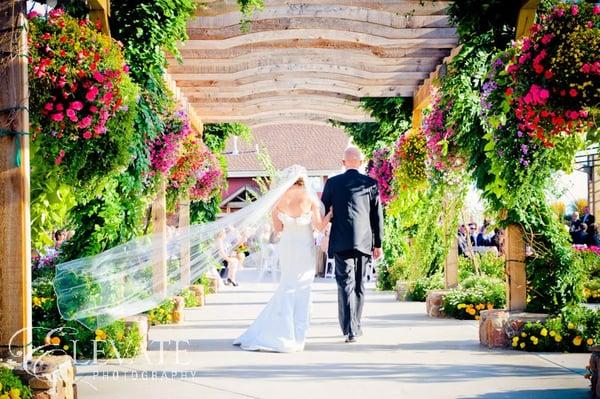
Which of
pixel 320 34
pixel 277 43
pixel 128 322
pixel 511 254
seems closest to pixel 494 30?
pixel 511 254

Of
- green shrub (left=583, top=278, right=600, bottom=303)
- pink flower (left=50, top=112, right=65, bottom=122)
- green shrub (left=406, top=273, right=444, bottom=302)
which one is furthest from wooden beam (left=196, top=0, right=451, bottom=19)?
green shrub (left=583, top=278, right=600, bottom=303)

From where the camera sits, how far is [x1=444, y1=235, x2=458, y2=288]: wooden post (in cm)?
1139

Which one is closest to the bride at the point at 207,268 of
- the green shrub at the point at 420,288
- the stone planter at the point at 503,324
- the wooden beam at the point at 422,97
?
the stone planter at the point at 503,324

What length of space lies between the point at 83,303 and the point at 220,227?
2.27 meters

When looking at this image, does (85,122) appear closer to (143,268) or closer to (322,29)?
(143,268)

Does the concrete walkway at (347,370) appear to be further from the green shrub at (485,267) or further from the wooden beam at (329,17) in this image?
the green shrub at (485,267)

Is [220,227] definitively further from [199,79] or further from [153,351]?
[199,79]

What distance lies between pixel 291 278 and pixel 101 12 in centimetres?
319

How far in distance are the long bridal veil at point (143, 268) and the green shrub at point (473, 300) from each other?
2.65 meters

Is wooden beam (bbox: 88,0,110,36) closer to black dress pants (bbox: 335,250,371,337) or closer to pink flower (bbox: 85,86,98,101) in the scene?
pink flower (bbox: 85,86,98,101)

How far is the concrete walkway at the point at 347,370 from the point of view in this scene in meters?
5.71

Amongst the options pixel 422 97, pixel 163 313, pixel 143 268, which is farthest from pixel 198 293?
pixel 143 268

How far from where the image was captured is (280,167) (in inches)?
1448

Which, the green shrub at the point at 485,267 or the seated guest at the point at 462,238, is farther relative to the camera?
the green shrub at the point at 485,267
